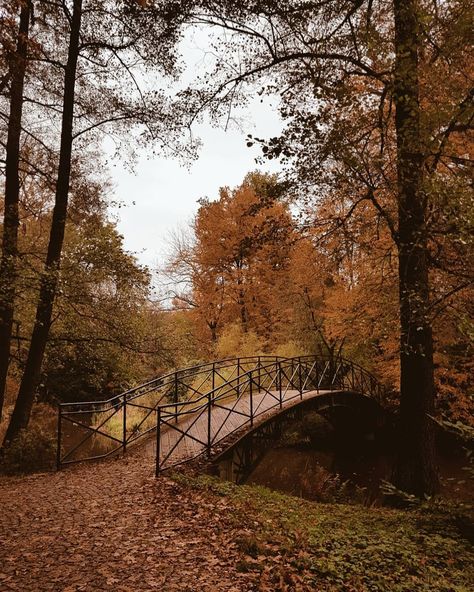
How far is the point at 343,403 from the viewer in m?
14.7

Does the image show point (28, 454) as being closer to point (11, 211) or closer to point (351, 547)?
point (11, 211)

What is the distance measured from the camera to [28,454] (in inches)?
329

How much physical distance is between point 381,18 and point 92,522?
923 centimetres

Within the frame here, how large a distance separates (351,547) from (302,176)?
17.8 ft

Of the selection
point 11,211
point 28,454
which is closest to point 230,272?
point 11,211

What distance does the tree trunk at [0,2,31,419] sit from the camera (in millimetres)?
8258

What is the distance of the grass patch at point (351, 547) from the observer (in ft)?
12.1

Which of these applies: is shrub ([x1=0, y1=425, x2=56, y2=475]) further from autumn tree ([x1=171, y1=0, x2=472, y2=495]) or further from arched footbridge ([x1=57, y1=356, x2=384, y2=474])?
autumn tree ([x1=171, y1=0, x2=472, y2=495])

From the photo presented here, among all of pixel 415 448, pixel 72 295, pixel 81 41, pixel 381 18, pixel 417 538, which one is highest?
pixel 81 41

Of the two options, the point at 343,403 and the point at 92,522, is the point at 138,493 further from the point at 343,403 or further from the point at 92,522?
the point at 343,403

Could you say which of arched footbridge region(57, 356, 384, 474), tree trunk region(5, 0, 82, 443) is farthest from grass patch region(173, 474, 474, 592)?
tree trunk region(5, 0, 82, 443)

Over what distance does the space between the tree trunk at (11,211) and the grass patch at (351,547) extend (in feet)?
18.5

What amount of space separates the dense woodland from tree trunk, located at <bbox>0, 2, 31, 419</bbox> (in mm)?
32

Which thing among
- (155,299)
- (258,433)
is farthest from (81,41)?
(155,299)
